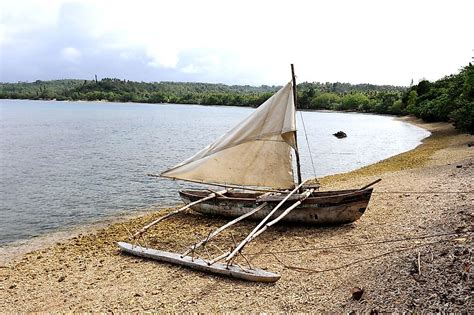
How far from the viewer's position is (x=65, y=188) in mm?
22250

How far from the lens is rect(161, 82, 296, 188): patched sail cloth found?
40.9 ft

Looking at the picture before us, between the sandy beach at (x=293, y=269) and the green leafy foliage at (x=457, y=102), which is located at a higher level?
the green leafy foliage at (x=457, y=102)

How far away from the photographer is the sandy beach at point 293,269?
7.16m

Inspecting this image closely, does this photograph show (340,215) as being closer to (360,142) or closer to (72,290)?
(72,290)

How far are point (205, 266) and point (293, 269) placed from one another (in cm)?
193

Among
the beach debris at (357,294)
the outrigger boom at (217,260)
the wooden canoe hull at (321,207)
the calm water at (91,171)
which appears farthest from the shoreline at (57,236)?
the beach debris at (357,294)

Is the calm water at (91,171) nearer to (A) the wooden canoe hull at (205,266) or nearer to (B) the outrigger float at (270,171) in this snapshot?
(A) the wooden canoe hull at (205,266)

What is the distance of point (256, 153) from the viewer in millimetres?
12680

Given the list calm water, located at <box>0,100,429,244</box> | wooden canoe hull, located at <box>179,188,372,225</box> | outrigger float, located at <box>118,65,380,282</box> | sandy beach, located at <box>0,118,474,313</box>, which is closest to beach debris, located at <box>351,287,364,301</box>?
sandy beach, located at <box>0,118,474,313</box>

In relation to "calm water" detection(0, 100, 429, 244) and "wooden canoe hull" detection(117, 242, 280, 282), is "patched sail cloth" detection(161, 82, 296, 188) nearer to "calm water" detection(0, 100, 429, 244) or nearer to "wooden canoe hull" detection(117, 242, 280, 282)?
"wooden canoe hull" detection(117, 242, 280, 282)

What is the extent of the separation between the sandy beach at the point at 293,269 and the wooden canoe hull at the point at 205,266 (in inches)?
6.4

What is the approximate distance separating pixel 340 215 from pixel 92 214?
10387mm

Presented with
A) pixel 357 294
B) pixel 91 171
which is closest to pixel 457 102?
pixel 91 171

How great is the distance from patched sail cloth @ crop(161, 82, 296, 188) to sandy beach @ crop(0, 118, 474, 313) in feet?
5.27
